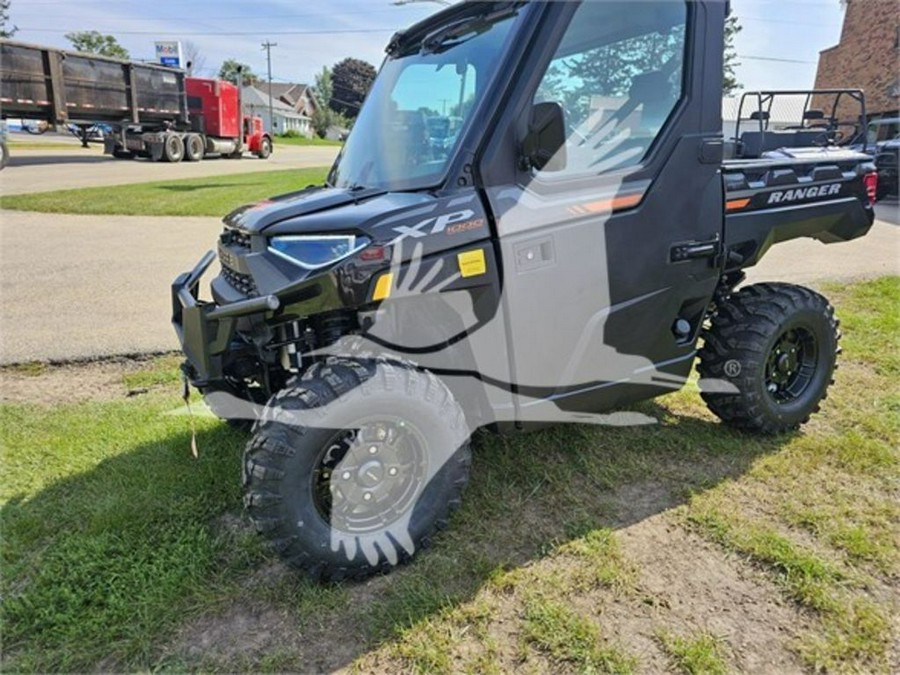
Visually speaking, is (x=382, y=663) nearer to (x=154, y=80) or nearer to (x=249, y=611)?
(x=249, y=611)

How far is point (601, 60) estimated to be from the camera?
274 centimetres

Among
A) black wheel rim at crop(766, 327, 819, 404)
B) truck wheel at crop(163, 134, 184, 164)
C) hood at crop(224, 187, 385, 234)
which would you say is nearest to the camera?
hood at crop(224, 187, 385, 234)

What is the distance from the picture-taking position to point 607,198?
8.89 feet

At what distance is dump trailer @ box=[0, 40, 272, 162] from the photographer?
18.1 m

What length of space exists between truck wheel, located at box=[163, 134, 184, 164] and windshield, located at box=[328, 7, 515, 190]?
23.2 metres

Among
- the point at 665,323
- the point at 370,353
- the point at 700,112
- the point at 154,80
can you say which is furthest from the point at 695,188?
the point at 154,80

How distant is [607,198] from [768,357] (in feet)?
5.23

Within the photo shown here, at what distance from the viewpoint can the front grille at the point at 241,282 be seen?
2.66 metres

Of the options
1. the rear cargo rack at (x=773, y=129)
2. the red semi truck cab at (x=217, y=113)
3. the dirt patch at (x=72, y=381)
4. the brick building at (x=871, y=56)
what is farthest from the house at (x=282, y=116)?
the dirt patch at (x=72, y=381)

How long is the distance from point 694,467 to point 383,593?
73.4 inches

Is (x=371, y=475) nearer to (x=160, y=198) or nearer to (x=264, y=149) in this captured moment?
(x=160, y=198)

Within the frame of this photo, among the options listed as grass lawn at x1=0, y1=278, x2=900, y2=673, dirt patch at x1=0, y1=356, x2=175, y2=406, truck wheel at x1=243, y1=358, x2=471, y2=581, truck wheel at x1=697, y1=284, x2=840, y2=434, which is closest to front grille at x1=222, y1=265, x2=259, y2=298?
truck wheel at x1=243, y1=358, x2=471, y2=581

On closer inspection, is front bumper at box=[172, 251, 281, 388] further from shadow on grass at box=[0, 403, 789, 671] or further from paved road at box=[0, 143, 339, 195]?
paved road at box=[0, 143, 339, 195]

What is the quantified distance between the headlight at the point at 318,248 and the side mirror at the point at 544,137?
2.47 feet
